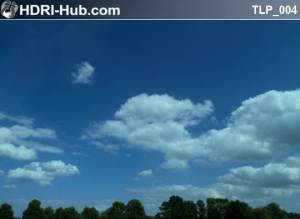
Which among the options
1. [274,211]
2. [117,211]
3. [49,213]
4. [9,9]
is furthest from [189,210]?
[9,9]

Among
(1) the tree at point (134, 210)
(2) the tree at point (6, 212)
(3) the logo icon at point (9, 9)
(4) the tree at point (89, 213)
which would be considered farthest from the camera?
(4) the tree at point (89, 213)

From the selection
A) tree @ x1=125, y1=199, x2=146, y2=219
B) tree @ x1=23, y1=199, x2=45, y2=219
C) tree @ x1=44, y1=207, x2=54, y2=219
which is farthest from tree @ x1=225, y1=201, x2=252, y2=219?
tree @ x1=23, y1=199, x2=45, y2=219

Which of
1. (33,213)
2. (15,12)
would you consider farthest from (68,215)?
(15,12)

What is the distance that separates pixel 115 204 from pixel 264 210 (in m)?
49.3

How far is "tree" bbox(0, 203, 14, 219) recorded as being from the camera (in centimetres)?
13225

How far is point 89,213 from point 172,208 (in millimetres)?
25153

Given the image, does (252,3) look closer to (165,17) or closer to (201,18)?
(201,18)

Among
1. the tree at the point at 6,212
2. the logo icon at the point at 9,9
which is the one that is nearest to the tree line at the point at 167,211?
the tree at the point at 6,212

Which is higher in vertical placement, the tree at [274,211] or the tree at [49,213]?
the tree at [49,213]

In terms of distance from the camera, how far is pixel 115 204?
493ft

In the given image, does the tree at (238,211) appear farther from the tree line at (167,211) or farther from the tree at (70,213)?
the tree at (70,213)

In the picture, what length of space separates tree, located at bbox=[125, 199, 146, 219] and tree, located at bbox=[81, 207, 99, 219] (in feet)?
28.9

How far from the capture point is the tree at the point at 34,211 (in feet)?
442

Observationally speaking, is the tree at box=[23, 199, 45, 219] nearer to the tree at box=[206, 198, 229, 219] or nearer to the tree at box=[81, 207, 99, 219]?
the tree at box=[81, 207, 99, 219]
